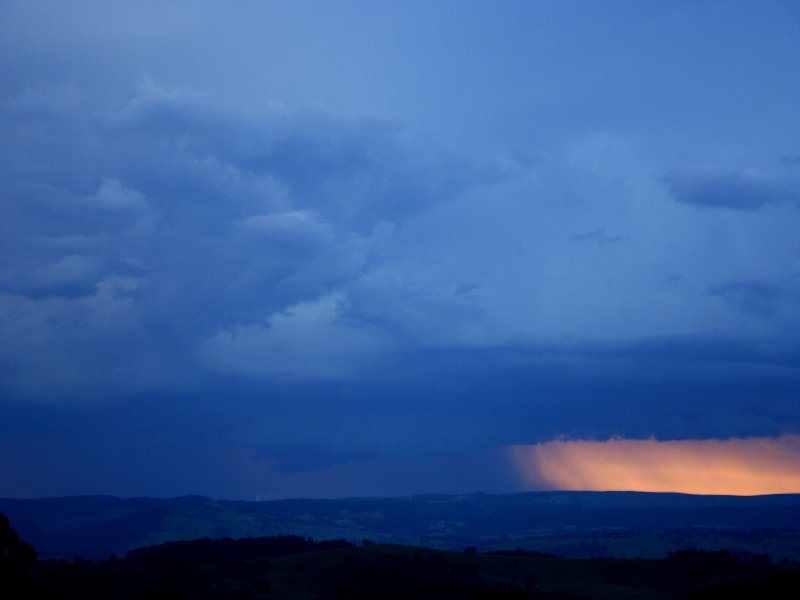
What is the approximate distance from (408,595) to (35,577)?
2201 inches

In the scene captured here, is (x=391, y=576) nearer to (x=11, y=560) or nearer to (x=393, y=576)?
(x=393, y=576)

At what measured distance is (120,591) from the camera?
142m

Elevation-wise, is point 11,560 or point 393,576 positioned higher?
point 11,560

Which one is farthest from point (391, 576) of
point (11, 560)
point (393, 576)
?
point (11, 560)

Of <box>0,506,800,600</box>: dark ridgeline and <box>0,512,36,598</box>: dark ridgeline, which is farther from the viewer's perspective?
<box>0,506,800,600</box>: dark ridgeline

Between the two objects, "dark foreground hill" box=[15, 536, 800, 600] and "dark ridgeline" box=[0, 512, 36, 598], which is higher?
"dark ridgeline" box=[0, 512, 36, 598]

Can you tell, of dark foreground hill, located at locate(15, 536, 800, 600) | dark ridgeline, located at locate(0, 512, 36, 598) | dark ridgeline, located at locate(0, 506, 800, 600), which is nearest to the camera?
dark ridgeline, located at locate(0, 512, 36, 598)

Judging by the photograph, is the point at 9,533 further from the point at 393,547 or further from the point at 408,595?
the point at 393,547

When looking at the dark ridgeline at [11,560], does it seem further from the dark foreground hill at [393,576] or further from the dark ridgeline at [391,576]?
the dark foreground hill at [393,576]

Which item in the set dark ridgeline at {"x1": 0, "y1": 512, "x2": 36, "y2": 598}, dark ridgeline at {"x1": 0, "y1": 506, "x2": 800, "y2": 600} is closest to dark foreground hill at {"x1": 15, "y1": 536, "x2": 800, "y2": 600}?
dark ridgeline at {"x1": 0, "y1": 506, "x2": 800, "y2": 600}

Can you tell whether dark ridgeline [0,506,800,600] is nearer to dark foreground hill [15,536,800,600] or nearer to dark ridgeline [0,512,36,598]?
dark foreground hill [15,536,800,600]

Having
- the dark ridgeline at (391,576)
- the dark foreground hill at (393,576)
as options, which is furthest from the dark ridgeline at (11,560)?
the dark foreground hill at (393,576)

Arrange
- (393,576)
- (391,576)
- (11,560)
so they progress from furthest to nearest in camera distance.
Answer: (393,576)
(391,576)
(11,560)

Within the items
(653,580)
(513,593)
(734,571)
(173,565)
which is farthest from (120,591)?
(734,571)
